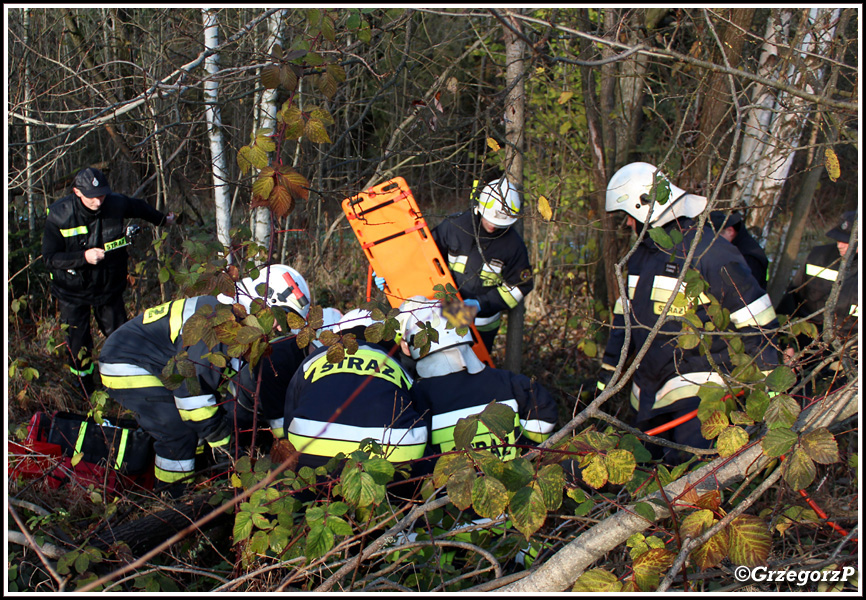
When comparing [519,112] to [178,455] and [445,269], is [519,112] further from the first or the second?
[178,455]

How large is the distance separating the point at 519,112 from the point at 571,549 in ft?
9.82

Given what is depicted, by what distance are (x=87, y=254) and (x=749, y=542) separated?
15.9 feet

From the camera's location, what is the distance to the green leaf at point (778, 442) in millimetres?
1350

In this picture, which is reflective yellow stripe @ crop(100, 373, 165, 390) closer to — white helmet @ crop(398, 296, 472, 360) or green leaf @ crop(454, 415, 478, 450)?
white helmet @ crop(398, 296, 472, 360)

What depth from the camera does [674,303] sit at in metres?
2.92

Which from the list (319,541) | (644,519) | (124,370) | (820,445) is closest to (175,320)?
(124,370)

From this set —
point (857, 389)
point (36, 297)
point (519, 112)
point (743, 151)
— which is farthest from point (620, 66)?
point (36, 297)

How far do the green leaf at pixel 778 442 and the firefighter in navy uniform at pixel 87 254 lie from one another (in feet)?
15.3

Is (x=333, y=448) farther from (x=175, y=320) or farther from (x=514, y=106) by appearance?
(x=514, y=106)

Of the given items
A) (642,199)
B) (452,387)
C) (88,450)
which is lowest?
(88,450)

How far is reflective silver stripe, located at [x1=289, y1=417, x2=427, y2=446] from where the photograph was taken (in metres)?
2.24

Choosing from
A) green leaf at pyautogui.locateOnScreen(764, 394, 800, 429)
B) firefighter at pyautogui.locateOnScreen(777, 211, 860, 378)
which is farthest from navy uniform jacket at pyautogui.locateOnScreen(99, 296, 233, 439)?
firefighter at pyautogui.locateOnScreen(777, 211, 860, 378)

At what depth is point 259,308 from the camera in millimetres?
1884

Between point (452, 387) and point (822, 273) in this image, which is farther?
point (822, 273)
